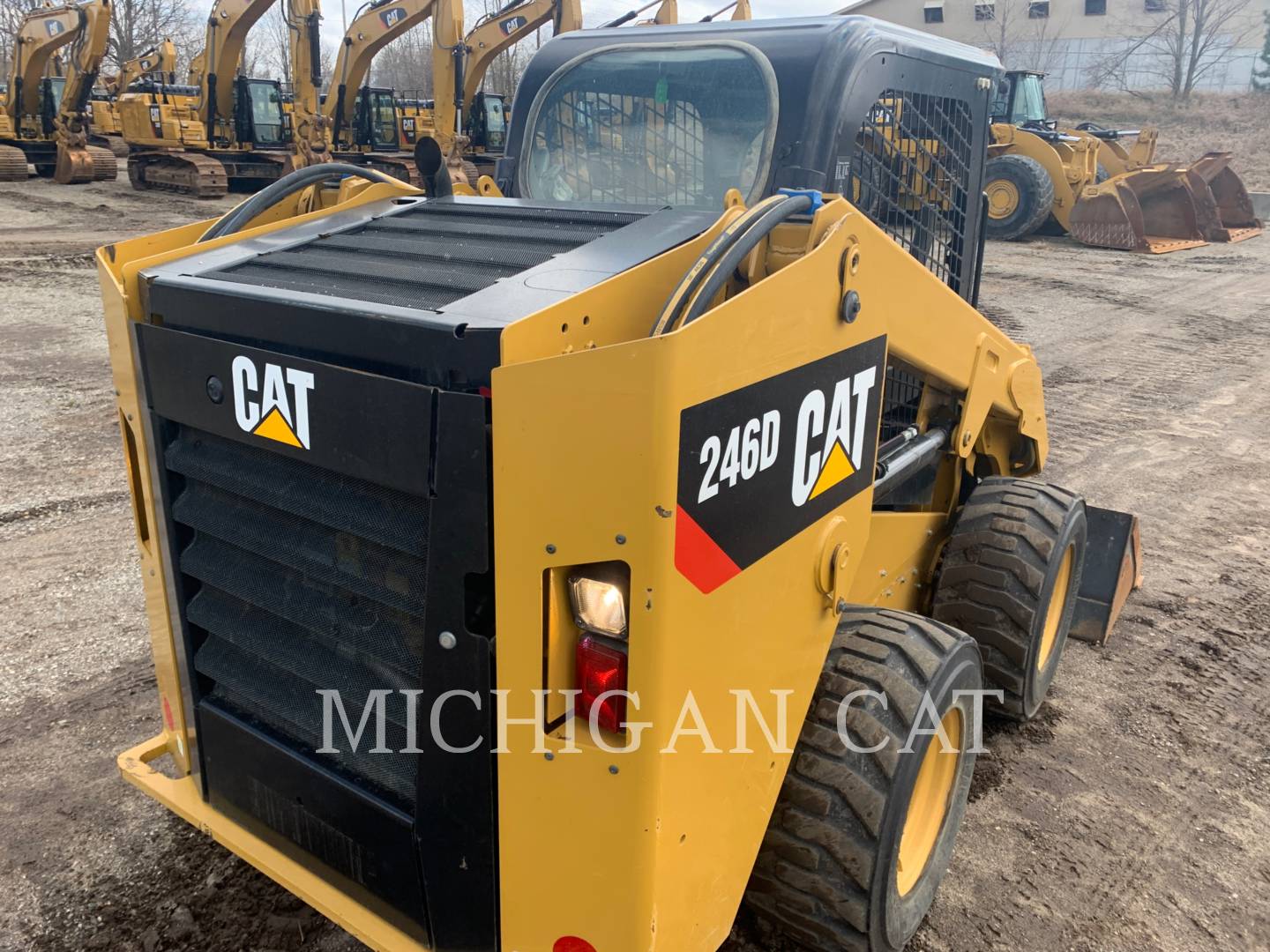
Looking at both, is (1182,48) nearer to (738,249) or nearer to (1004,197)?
(1004,197)

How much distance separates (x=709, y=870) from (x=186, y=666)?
1.40m

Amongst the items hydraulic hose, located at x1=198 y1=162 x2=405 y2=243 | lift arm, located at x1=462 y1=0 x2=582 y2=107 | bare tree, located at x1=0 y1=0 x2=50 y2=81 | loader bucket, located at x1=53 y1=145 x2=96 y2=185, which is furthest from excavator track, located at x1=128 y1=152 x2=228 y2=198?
bare tree, located at x1=0 y1=0 x2=50 y2=81

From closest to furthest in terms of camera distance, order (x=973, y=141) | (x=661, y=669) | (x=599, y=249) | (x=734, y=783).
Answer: (x=661, y=669)
(x=734, y=783)
(x=599, y=249)
(x=973, y=141)

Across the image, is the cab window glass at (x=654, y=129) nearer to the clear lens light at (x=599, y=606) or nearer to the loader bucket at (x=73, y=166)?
the clear lens light at (x=599, y=606)

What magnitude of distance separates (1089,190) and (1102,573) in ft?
49.3

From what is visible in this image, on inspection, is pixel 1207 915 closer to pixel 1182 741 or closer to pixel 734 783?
pixel 1182 741

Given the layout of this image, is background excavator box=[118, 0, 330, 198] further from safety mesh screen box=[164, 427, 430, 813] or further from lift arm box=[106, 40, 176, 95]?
safety mesh screen box=[164, 427, 430, 813]

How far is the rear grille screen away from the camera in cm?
212

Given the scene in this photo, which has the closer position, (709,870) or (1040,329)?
(709,870)

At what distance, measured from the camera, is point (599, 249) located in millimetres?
2166

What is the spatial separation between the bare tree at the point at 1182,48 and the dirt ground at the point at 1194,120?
66.9 inches

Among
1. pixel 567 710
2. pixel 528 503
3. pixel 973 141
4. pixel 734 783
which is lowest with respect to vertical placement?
pixel 734 783

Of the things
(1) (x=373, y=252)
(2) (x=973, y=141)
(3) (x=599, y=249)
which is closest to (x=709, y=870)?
(3) (x=599, y=249)

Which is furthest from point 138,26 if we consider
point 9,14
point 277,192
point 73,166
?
point 277,192
